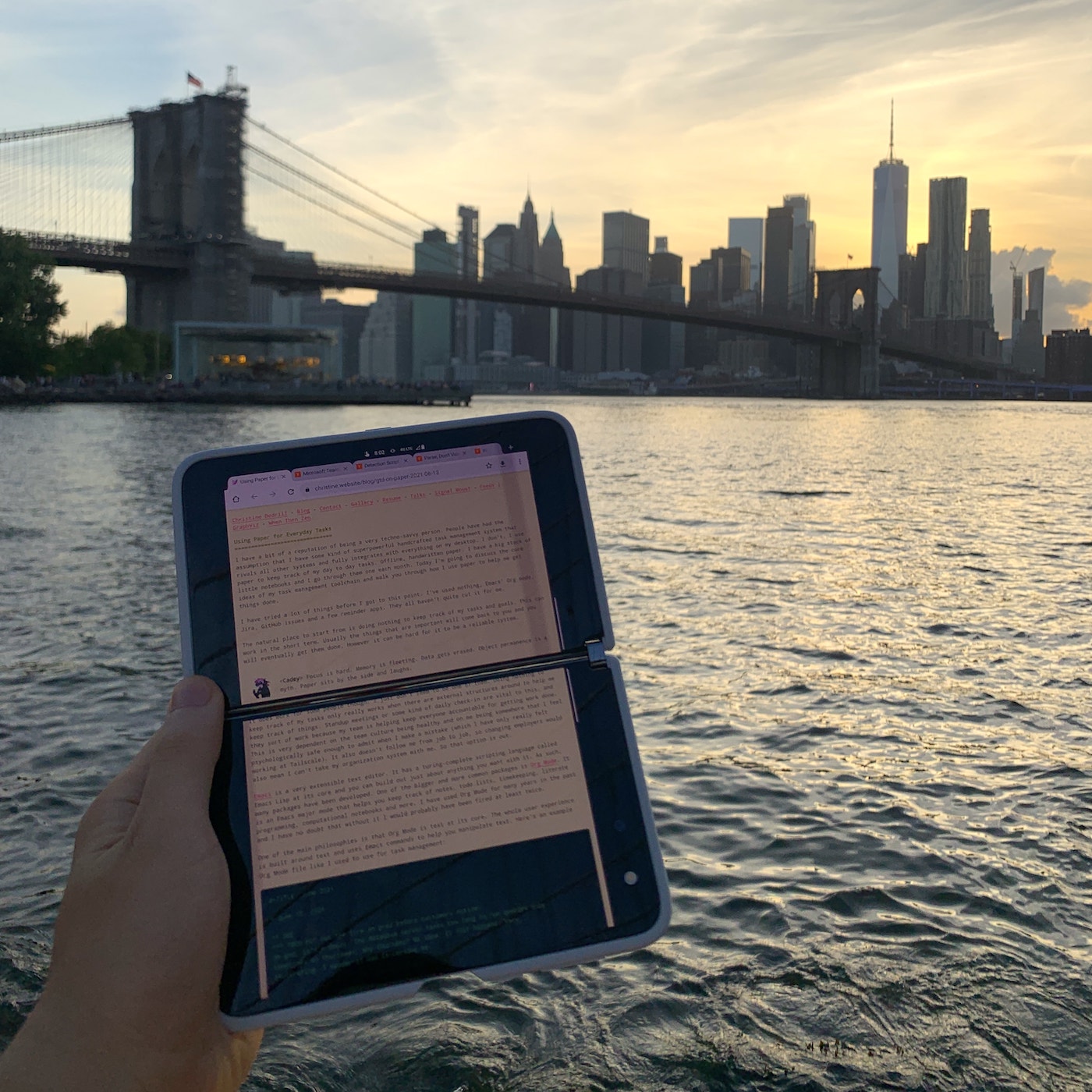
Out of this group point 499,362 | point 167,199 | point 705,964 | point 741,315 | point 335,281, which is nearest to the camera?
point 705,964

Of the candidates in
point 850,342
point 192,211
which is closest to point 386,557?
point 192,211

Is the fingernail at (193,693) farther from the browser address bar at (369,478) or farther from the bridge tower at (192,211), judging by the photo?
the bridge tower at (192,211)

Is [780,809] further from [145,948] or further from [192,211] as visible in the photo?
[192,211]

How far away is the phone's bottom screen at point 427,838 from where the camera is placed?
1.22 m

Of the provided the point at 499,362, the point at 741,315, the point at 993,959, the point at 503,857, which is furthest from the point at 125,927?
the point at 499,362

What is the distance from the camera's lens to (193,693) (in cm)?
129

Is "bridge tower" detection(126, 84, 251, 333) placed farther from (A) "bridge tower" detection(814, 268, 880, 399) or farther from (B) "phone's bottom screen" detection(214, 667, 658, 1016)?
(B) "phone's bottom screen" detection(214, 667, 658, 1016)

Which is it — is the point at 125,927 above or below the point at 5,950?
above

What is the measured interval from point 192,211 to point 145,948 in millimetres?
76874

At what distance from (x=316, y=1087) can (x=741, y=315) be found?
219ft

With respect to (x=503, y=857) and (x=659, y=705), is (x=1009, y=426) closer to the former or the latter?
(x=659, y=705)

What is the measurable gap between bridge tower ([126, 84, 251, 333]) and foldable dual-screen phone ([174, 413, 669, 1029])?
69.2 metres

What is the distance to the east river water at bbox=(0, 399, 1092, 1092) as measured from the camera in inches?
125

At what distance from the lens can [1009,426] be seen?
61.2m
